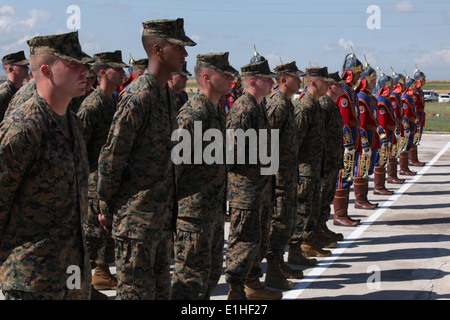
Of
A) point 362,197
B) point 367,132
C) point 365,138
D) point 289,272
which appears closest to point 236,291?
point 289,272

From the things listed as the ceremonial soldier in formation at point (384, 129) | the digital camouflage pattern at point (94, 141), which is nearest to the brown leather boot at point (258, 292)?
the digital camouflage pattern at point (94, 141)

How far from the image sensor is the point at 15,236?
3135mm

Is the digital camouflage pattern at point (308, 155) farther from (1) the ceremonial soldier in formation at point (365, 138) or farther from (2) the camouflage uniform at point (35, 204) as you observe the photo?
(2) the camouflage uniform at point (35, 204)

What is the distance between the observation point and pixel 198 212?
15.6ft

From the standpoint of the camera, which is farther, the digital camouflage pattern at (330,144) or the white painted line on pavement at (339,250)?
the digital camouflage pattern at (330,144)

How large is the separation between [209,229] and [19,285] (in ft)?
6.34

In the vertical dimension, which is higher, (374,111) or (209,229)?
(374,111)

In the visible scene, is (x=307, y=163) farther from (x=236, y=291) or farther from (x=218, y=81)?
(x=218, y=81)

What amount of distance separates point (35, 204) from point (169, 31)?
180 cm

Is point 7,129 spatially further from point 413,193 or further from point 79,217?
point 413,193

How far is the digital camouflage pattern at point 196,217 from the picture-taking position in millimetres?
4770

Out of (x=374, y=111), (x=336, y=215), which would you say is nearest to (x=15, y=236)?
(x=336, y=215)

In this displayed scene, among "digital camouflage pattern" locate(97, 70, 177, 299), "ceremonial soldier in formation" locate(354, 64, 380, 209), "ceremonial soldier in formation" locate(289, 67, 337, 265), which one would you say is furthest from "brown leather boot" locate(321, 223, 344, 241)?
"digital camouflage pattern" locate(97, 70, 177, 299)

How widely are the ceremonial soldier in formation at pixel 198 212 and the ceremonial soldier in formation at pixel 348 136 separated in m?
5.06
